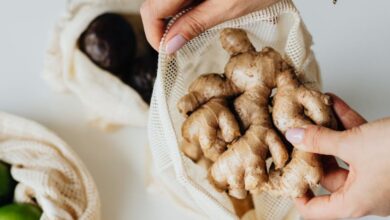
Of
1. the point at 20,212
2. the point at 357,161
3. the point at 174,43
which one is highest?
the point at 174,43

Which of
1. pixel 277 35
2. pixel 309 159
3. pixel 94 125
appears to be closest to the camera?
pixel 309 159

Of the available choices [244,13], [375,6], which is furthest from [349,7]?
[244,13]

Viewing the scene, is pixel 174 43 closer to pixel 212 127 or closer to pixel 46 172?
pixel 212 127

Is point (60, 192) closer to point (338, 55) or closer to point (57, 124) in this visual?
point (57, 124)

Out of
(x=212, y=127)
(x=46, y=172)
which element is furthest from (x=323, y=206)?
(x=46, y=172)

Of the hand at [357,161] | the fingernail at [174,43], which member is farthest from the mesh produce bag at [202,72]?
the hand at [357,161]

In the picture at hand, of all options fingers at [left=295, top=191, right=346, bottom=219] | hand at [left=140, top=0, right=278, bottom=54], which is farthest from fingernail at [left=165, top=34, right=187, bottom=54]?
fingers at [left=295, top=191, right=346, bottom=219]

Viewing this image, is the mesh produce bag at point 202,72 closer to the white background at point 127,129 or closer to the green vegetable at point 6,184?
the white background at point 127,129
